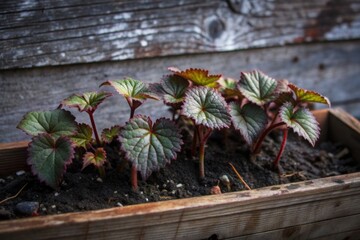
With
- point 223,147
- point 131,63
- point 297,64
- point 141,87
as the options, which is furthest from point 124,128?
point 297,64

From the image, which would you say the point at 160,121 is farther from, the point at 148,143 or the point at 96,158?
the point at 96,158

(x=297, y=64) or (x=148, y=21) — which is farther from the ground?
(x=148, y=21)

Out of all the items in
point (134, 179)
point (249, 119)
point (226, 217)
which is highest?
point (249, 119)


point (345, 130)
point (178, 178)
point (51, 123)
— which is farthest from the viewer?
Result: point (345, 130)

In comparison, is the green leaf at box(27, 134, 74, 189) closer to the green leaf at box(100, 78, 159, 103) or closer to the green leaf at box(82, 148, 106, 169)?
the green leaf at box(82, 148, 106, 169)

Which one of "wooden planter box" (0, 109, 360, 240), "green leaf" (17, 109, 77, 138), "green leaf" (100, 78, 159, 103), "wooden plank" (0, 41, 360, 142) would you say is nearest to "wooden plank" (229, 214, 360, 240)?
"wooden planter box" (0, 109, 360, 240)

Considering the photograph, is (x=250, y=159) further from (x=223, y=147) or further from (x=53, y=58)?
(x=53, y=58)

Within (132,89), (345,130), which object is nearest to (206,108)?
(132,89)
